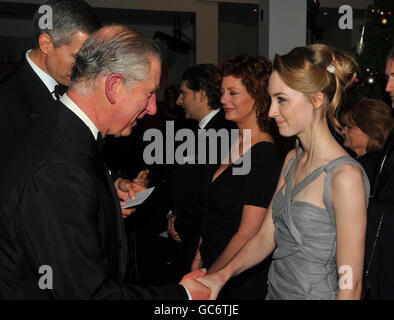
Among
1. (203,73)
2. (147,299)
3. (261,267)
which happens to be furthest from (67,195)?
(203,73)

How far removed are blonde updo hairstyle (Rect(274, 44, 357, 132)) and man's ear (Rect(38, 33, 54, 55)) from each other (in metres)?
1.01

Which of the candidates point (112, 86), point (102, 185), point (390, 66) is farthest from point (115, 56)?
point (390, 66)

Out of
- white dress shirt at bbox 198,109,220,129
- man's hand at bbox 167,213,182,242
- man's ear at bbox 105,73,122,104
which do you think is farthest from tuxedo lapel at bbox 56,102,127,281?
white dress shirt at bbox 198,109,220,129

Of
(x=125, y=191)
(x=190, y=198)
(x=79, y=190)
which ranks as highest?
(x=79, y=190)

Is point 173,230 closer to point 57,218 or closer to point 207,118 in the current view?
point 207,118

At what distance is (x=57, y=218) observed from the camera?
1097mm

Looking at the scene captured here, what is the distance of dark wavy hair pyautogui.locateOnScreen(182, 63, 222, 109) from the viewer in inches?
135

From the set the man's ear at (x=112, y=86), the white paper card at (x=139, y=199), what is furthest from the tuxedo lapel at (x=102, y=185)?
the white paper card at (x=139, y=199)

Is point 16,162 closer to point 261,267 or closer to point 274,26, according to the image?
point 261,267

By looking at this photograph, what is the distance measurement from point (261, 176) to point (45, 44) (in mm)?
1214

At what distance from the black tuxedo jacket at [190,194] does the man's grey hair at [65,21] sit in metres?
1.12

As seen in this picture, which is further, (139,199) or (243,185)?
(243,185)

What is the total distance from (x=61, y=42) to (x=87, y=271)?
1167 mm

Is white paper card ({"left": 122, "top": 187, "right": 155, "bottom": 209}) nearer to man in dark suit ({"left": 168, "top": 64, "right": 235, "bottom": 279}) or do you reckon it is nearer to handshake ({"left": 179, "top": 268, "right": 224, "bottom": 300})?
handshake ({"left": 179, "top": 268, "right": 224, "bottom": 300})
